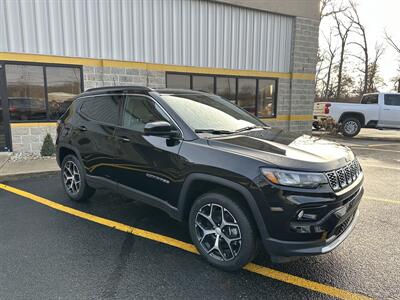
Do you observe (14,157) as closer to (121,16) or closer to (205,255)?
(121,16)

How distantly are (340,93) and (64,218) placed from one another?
137 ft

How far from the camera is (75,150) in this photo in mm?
4859

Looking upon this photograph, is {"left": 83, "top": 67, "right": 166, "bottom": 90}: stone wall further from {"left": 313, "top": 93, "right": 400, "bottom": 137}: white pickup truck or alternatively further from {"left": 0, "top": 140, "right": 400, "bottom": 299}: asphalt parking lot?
{"left": 313, "top": 93, "right": 400, "bottom": 137}: white pickup truck

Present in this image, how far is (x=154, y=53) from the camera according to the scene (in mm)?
10250

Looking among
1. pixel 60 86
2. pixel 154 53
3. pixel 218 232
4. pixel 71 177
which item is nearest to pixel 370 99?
pixel 154 53

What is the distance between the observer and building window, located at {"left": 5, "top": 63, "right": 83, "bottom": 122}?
28.0 feet

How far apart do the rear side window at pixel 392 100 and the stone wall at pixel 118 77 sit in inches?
408

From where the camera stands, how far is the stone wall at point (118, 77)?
941cm

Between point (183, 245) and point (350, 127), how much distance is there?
43.1 ft

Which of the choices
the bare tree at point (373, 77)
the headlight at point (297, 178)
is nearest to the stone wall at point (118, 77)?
the headlight at point (297, 178)

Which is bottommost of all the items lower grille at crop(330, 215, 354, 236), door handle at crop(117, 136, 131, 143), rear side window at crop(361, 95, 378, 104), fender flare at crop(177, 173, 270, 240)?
lower grille at crop(330, 215, 354, 236)

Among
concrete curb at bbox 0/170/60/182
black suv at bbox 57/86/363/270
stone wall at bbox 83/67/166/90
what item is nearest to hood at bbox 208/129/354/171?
black suv at bbox 57/86/363/270

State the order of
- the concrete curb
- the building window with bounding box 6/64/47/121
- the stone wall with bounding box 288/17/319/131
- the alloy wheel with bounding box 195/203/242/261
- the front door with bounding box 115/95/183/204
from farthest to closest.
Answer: the stone wall with bounding box 288/17/319/131 < the building window with bounding box 6/64/47/121 < the concrete curb < the front door with bounding box 115/95/183/204 < the alloy wheel with bounding box 195/203/242/261

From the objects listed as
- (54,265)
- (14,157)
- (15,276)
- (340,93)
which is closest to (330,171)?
(54,265)
